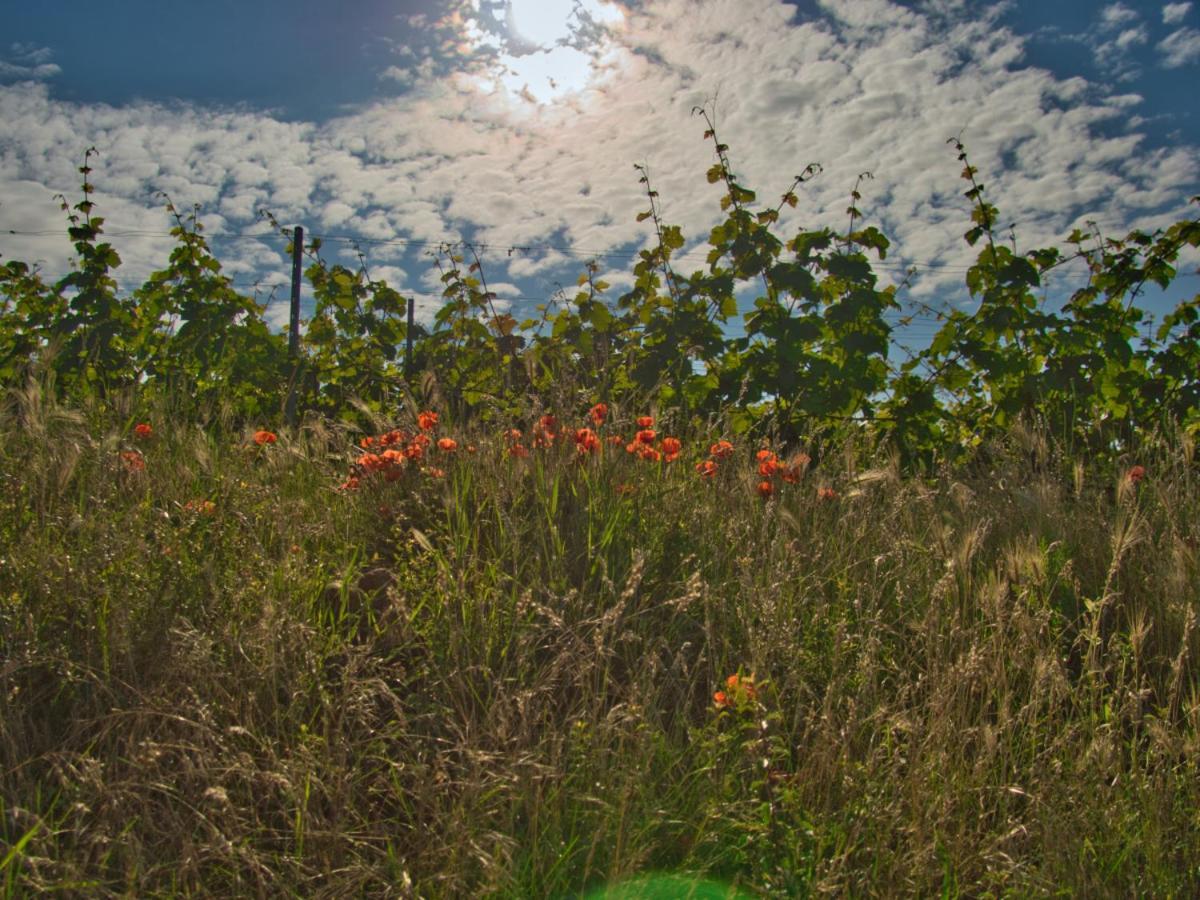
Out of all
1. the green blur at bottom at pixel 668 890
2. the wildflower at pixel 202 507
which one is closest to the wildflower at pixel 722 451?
the wildflower at pixel 202 507

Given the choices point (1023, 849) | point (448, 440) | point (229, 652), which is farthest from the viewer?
point (448, 440)

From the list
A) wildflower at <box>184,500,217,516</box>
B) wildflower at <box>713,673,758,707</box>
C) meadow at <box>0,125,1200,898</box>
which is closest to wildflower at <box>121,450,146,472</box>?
meadow at <box>0,125,1200,898</box>

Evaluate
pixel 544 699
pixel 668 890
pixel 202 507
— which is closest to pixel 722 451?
pixel 544 699

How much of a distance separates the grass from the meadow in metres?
0.01

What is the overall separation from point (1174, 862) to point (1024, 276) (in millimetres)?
3412

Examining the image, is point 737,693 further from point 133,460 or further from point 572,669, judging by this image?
point 133,460

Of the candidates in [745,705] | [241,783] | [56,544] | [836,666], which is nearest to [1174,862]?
[836,666]

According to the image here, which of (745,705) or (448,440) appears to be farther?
(448,440)

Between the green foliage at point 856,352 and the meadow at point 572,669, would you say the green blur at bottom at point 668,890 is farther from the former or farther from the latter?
the green foliage at point 856,352

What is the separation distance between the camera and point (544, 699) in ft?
6.80

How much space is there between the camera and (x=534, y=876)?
1558 mm

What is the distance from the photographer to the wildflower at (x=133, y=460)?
Result: 8.51 feet

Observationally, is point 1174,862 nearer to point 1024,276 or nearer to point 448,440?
point 448,440

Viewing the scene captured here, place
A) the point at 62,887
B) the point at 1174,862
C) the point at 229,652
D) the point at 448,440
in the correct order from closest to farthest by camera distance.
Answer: the point at 62,887, the point at 1174,862, the point at 229,652, the point at 448,440
